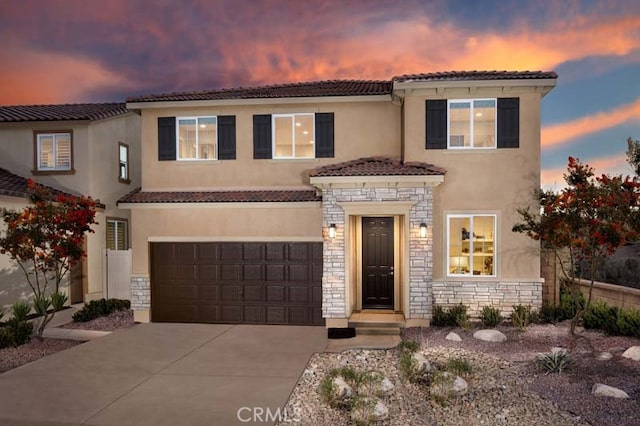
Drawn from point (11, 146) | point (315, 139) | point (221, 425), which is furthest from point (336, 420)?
point (11, 146)

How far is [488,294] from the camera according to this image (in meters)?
11.1

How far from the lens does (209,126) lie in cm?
1284

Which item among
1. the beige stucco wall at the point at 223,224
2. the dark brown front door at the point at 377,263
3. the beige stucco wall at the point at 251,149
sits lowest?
the dark brown front door at the point at 377,263

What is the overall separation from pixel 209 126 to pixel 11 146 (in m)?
8.09

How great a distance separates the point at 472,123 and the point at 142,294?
10375 millimetres

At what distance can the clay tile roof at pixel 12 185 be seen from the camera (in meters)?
12.0

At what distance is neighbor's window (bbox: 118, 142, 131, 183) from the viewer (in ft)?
54.8

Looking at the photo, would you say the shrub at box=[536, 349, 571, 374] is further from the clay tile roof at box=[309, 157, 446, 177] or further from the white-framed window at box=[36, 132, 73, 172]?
the white-framed window at box=[36, 132, 73, 172]

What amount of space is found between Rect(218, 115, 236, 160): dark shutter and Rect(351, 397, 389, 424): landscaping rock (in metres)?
8.72

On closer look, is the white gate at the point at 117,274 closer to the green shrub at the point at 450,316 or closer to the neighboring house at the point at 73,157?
the neighboring house at the point at 73,157

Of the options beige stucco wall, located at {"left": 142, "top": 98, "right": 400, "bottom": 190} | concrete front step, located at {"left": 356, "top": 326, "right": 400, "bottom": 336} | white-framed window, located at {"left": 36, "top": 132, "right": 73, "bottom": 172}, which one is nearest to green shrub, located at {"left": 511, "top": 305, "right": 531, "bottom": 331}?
concrete front step, located at {"left": 356, "top": 326, "right": 400, "bottom": 336}

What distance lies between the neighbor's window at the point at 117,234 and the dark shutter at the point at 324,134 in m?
9.03

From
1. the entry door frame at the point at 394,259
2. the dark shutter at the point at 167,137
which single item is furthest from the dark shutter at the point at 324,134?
the dark shutter at the point at 167,137

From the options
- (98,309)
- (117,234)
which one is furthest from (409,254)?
(117,234)
